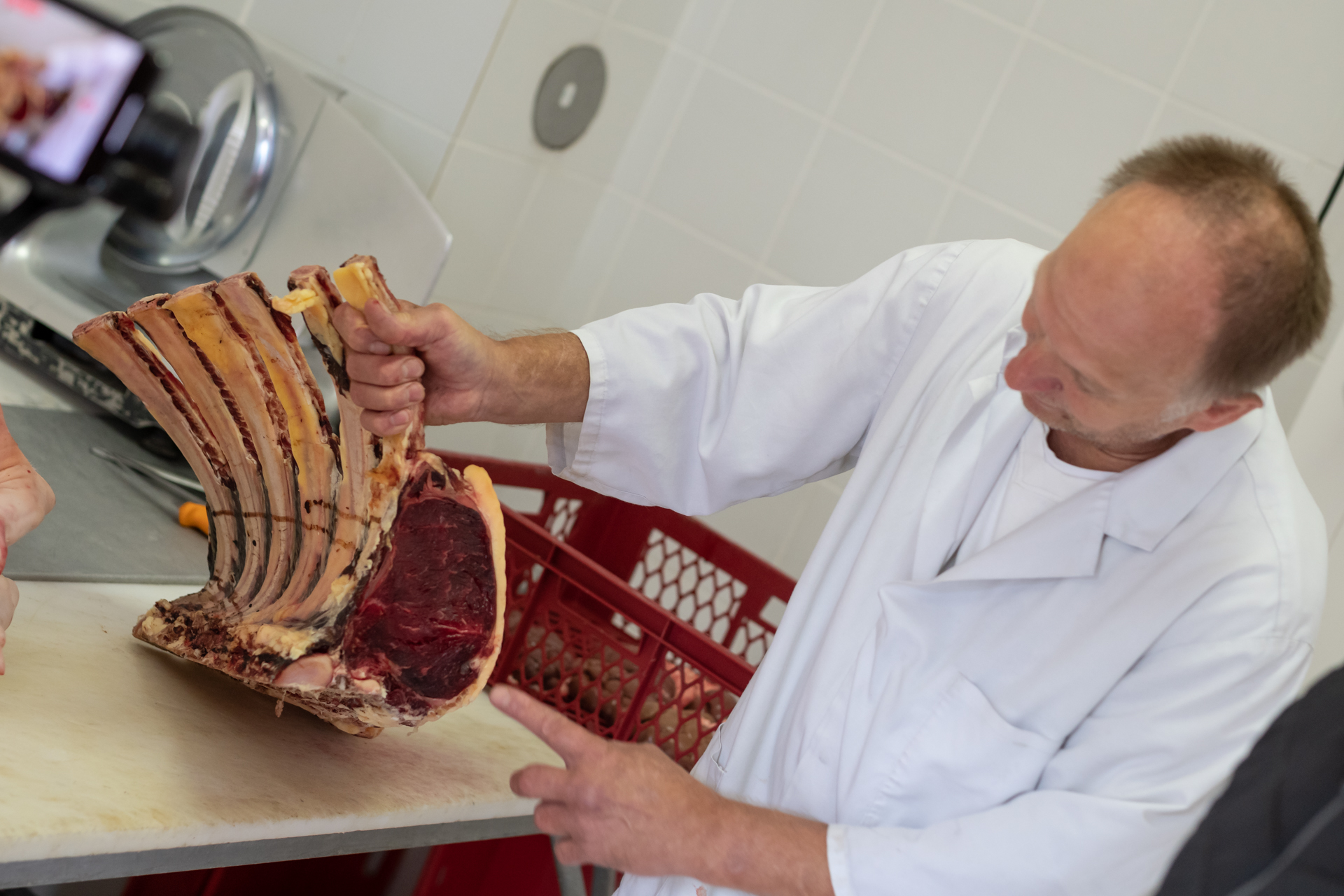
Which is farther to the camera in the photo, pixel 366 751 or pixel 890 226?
pixel 890 226

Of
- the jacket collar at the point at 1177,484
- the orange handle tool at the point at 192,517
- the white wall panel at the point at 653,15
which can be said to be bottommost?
the orange handle tool at the point at 192,517

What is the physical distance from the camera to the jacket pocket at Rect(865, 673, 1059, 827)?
107 cm

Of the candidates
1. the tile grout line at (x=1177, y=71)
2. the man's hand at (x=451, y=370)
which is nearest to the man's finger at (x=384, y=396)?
the man's hand at (x=451, y=370)

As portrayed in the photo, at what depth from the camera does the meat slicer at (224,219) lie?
1.64m

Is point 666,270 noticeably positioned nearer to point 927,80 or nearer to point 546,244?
point 546,244

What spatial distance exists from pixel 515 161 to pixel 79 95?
3.06 feet

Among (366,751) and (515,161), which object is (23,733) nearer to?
(366,751)

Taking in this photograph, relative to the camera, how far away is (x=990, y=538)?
47.7 inches

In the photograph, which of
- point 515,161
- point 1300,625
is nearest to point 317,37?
point 515,161

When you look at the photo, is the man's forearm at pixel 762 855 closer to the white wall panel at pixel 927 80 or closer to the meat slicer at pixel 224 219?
the meat slicer at pixel 224 219

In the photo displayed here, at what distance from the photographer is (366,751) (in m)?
1.15

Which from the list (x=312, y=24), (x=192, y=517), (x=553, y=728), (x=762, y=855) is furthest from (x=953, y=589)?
(x=312, y=24)

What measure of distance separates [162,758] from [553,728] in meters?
0.33

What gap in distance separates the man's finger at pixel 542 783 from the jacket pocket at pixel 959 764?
0.33 m
